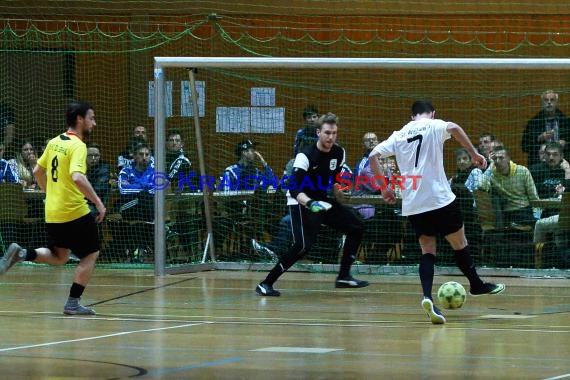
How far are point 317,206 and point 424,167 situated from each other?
198 centimetres

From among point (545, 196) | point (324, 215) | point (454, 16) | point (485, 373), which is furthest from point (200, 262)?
point (485, 373)

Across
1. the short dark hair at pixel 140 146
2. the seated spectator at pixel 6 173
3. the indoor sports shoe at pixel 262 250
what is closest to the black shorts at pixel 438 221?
the indoor sports shoe at pixel 262 250

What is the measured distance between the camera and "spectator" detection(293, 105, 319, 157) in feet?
57.4

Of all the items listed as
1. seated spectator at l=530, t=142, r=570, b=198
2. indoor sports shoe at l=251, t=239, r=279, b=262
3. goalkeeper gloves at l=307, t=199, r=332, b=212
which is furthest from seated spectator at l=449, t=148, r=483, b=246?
goalkeeper gloves at l=307, t=199, r=332, b=212

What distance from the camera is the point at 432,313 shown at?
1140cm

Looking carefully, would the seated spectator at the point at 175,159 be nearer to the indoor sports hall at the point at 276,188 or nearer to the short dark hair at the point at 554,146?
the indoor sports hall at the point at 276,188

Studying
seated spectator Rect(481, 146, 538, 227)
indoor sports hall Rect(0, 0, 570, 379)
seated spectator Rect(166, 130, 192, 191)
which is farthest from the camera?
seated spectator Rect(166, 130, 192, 191)

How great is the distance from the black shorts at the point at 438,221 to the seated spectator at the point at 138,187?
6963mm

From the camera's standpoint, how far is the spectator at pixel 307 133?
17.5 metres

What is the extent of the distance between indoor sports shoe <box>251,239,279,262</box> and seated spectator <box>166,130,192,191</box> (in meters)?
1.40

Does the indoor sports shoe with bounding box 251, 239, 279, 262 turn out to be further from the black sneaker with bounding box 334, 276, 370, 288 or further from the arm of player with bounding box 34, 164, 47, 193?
the arm of player with bounding box 34, 164, 47, 193

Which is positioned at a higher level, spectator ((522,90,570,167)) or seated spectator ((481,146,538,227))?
spectator ((522,90,570,167))

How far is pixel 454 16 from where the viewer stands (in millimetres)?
21672

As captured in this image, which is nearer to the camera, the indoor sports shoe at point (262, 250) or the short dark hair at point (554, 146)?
the short dark hair at point (554, 146)
